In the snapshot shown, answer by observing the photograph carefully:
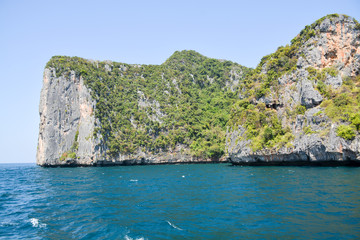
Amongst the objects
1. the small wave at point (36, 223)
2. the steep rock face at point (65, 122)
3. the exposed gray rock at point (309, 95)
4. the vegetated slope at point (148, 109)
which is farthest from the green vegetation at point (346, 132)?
the steep rock face at point (65, 122)

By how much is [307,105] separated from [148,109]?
69755 mm

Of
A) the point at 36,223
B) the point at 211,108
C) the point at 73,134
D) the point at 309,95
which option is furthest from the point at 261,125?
the point at 73,134

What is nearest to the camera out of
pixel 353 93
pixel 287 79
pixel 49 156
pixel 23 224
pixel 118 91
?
pixel 23 224

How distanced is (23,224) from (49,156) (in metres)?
82.0

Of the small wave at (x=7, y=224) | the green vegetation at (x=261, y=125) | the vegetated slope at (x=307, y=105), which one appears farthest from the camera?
the green vegetation at (x=261, y=125)

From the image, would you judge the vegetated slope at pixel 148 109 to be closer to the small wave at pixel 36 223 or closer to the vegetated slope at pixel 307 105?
the vegetated slope at pixel 307 105

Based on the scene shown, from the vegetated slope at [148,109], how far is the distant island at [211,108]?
41 centimetres

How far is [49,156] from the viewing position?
3588 inches

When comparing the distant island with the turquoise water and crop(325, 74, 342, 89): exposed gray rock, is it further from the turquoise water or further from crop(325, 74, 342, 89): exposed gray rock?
the turquoise water

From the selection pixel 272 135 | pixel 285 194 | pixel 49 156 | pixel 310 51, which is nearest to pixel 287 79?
pixel 310 51

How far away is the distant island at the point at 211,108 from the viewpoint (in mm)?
51688

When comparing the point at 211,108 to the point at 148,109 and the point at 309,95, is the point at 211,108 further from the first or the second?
the point at 309,95

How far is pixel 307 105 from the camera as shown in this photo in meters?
55.3

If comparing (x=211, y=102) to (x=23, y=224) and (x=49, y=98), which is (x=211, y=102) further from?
(x=23, y=224)
